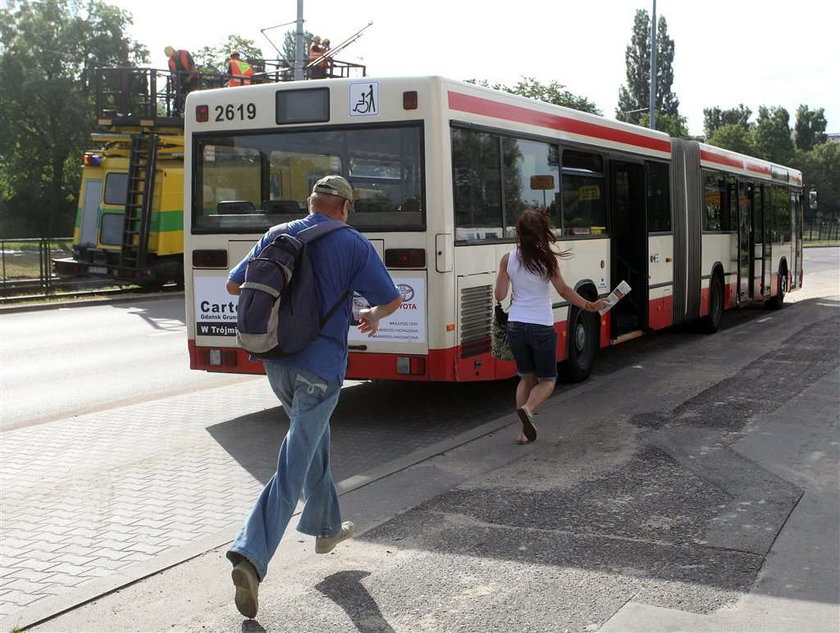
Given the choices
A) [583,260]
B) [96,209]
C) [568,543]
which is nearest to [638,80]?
[96,209]

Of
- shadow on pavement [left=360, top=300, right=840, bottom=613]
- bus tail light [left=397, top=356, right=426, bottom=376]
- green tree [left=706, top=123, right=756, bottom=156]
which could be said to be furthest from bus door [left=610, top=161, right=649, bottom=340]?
green tree [left=706, top=123, right=756, bottom=156]

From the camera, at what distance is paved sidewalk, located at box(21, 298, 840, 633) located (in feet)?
14.1

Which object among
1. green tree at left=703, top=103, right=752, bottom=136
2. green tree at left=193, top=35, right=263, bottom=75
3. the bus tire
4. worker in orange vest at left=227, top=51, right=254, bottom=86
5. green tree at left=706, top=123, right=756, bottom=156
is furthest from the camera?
green tree at left=703, top=103, right=752, bottom=136

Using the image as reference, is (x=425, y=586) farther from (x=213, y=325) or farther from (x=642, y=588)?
(x=213, y=325)

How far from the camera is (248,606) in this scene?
4.21 meters

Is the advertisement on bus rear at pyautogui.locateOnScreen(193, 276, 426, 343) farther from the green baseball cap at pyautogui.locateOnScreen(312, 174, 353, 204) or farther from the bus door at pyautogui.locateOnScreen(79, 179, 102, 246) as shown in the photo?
the bus door at pyautogui.locateOnScreen(79, 179, 102, 246)

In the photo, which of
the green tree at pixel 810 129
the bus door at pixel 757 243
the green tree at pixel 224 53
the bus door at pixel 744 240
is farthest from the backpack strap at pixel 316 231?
the green tree at pixel 810 129

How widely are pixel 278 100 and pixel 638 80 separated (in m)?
93.0

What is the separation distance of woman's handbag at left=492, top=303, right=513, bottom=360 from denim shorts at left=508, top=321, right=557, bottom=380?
47cm

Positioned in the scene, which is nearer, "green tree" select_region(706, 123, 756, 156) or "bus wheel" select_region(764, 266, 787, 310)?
"bus wheel" select_region(764, 266, 787, 310)

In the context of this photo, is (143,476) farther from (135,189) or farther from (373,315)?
(135,189)

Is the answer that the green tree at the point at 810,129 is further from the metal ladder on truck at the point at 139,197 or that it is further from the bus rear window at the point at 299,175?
the bus rear window at the point at 299,175

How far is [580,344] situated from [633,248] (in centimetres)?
250

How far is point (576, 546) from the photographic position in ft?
17.0
